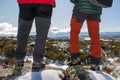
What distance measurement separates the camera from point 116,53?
21.0 m

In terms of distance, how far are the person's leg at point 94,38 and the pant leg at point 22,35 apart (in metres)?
1.19

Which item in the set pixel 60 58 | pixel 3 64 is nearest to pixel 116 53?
pixel 60 58

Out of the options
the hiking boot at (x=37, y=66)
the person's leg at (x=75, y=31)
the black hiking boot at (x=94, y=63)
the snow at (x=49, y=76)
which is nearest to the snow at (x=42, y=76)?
the snow at (x=49, y=76)

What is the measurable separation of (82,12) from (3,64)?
8.11 feet

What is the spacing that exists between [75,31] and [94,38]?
1.31 feet

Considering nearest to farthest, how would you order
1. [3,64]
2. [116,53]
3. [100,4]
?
[100,4] → [3,64] → [116,53]

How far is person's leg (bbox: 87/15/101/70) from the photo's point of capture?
5930 millimetres

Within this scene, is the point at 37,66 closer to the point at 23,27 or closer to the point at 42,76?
the point at 42,76

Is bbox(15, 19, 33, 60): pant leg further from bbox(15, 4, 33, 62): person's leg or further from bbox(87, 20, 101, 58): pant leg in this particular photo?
bbox(87, 20, 101, 58): pant leg

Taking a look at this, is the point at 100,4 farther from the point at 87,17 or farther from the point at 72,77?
the point at 72,77

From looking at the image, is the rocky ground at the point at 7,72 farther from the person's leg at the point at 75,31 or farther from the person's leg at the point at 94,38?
the person's leg at the point at 94,38

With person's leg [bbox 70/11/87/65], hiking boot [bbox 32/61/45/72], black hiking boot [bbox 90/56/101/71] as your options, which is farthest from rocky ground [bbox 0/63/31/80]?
black hiking boot [bbox 90/56/101/71]

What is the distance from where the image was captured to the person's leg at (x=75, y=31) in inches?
234

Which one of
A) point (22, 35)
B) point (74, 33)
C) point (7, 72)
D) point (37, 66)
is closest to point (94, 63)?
point (74, 33)
